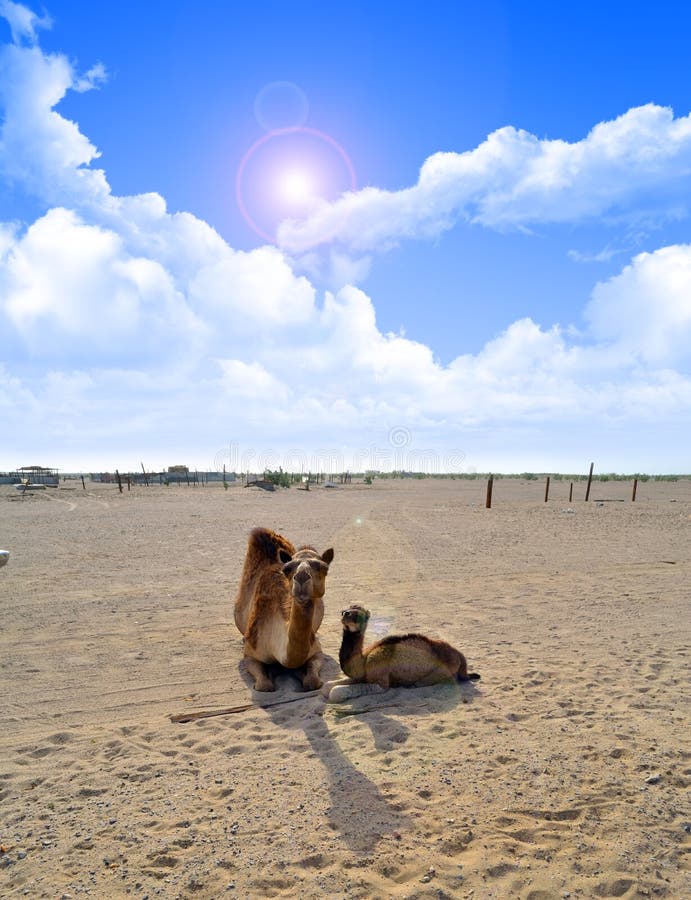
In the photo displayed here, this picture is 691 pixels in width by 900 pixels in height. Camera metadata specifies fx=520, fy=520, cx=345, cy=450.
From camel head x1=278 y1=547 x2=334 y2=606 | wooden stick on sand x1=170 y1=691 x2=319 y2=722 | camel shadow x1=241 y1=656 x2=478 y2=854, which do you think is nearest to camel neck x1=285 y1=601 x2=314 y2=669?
camel head x1=278 y1=547 x2=334 y2=606

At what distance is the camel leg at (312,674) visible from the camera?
20.0ft

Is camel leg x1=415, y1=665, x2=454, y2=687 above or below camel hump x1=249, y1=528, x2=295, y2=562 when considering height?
below

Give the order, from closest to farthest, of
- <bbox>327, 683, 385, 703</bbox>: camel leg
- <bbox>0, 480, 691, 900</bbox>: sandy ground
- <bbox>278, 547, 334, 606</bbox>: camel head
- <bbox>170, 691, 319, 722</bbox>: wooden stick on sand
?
<bbox>0, 480, 691, 900</bbox>: sandy ground
<bbox>278, 547, 334, 606</bbox>: camel head
<bbox>170, 691, 319, 722</bbox>: wooden stick on sand
<bbox>327, 683, 385, 703</bbox>: camel leg

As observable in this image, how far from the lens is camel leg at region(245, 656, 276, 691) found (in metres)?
6.11

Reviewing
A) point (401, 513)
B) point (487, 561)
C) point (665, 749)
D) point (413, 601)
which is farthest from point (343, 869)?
point (401, 513)

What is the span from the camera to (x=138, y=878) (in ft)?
10.7

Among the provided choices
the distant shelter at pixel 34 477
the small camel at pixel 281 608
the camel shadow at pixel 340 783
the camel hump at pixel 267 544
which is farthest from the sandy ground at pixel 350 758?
the distant shelter at pixel 34 477

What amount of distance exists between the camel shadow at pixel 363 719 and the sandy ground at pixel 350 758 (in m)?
0.02

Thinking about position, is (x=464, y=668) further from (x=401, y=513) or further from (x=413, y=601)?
(x=401, y=513)

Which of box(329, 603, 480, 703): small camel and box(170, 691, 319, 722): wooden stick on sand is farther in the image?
box(329, 603, 480, 703): small camel

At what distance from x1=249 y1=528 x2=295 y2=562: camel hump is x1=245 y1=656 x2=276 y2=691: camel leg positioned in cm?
144

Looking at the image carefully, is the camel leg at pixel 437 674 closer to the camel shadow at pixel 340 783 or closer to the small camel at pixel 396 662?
the small camel at pixel 396 662

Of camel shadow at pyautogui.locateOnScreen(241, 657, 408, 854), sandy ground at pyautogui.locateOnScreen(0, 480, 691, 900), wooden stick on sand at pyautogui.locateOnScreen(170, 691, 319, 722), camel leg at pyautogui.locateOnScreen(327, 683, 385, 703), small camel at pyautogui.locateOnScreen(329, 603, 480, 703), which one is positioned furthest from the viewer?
small camel at pyautogui.locateOnScreen(329, 603, 480, 703)

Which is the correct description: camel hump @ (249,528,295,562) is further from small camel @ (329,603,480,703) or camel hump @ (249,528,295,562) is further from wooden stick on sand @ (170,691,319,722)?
wooden stick on sand @ (170,691,319,722)
